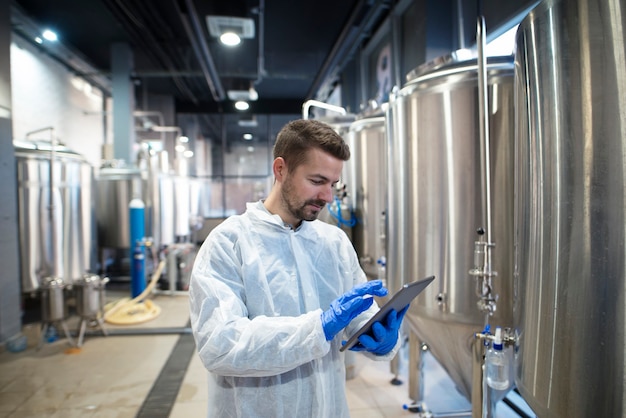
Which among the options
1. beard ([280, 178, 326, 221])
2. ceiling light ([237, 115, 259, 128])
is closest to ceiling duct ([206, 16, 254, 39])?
beard ([280, 178, 326, 221])

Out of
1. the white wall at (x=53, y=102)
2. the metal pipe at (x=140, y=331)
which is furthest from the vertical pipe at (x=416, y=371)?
the white wall at (x=53, y=102)

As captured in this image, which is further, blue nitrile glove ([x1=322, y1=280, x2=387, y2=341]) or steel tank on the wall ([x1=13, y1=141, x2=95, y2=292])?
steel tank on the wall ([x1=13, y1=141, x2=95, y2=292])

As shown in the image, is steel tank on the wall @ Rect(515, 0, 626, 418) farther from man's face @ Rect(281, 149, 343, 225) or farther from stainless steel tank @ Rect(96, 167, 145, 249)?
stainless steel tank @ Rect(96, 167, 145, 249)

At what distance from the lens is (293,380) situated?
95cm

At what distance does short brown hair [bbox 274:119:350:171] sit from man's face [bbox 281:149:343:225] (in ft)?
0.05

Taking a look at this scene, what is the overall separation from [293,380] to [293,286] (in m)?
0.25

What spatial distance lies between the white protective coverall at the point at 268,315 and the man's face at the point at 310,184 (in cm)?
7

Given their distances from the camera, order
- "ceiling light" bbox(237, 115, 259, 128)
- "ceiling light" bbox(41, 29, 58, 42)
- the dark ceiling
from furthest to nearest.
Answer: "ceiling light" bbox(237, 115, 259, 128) < "ceiling light" bbox(41, 29, 58, 42) < the dark ceiling

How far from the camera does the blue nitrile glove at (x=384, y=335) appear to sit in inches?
35.2

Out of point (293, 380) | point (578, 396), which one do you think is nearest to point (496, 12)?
point (578, 396)

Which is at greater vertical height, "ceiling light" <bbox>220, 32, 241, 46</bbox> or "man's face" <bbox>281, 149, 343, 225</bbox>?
"ceiling light" <bbox>220, 32, 241, 46</bbox>

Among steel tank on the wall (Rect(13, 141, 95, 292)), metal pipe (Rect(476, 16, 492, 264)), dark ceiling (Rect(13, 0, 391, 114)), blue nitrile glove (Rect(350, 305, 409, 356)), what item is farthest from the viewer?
dark ceiling (Rect(13, 0, 391, 114))

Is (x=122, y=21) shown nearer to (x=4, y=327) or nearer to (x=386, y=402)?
(x=4, y=327)

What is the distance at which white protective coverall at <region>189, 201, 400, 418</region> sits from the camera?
2.62ft
